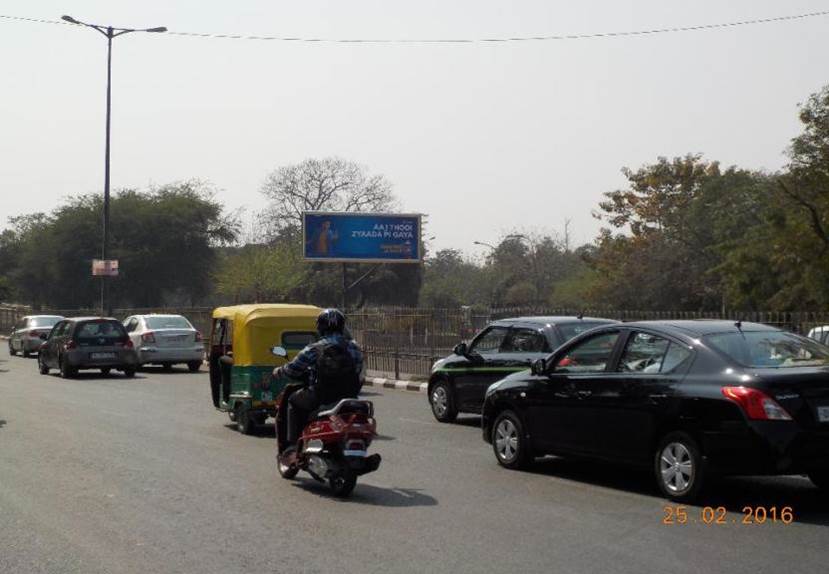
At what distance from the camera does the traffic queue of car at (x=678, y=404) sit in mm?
9039

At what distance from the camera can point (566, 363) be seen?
1134 cm

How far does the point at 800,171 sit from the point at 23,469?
124 ft

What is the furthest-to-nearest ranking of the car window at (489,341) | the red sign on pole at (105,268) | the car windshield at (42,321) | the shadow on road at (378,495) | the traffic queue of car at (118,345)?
the red sign on pole at (105,268) < the car windshield at (42,321) < the traffic queue of car at (118,345) < the car window at (489,341) < the shadow on road at (378,495)

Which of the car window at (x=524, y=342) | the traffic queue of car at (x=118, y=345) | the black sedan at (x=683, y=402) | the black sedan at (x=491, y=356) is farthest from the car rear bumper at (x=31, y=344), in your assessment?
the black sedan at (x=683, y=402)

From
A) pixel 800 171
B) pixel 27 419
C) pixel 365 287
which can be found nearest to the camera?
pixel 27 419

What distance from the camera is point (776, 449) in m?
8.93

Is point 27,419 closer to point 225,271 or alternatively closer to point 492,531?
point 492,531

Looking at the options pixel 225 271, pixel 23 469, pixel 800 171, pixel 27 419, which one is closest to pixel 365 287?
pixel 225 271

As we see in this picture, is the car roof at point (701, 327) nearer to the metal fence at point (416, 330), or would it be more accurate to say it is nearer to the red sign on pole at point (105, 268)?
the metal fence at point (416, 330)

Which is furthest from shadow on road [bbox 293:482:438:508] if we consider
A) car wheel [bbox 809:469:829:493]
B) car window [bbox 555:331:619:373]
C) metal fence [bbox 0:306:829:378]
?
metal fence [bbox 0:306:829:378]

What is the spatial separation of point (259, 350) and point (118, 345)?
1365cm

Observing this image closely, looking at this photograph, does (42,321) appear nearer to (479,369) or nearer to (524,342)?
(479,369)

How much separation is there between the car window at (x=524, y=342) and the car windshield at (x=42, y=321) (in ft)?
91.5

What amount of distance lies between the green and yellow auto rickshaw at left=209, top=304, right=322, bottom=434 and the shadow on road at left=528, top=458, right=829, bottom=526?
4315mm
